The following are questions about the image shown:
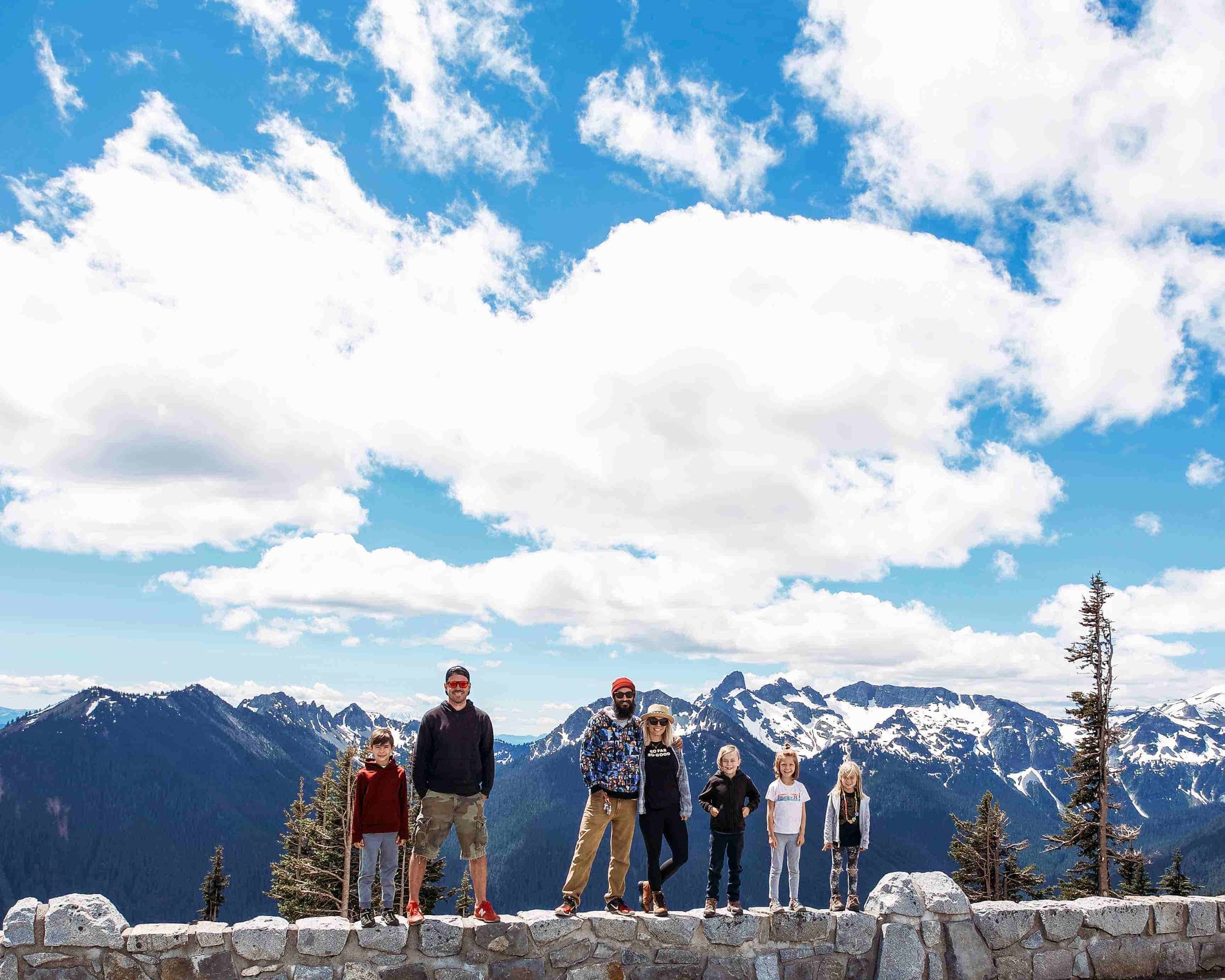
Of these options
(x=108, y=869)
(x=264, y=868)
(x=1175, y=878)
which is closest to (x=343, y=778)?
(x=1175, y=878)

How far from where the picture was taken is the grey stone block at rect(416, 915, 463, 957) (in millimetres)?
7965

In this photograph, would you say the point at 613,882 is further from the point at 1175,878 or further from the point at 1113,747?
the point at 1175,878

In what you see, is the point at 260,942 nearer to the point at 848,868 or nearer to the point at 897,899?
the point at 848,868

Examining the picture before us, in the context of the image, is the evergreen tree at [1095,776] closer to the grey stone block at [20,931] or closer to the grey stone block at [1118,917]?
the grey stone block at [1118,917]

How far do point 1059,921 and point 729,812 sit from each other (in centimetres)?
411

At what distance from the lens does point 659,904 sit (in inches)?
348

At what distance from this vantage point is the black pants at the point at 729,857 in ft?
28.6

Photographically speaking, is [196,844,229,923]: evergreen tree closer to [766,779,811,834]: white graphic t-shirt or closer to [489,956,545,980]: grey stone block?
[489,956,545,980]: grey stone block

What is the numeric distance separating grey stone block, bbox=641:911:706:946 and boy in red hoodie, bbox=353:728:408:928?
277cm

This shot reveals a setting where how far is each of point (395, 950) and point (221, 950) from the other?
1670mm

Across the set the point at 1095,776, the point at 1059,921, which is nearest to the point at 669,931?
the point at 1059,921

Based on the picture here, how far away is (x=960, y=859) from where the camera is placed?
37.2m

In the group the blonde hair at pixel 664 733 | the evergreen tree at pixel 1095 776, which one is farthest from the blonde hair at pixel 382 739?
the evergreen tree at pixel 1095 776

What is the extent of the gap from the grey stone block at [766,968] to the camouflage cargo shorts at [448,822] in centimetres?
317
